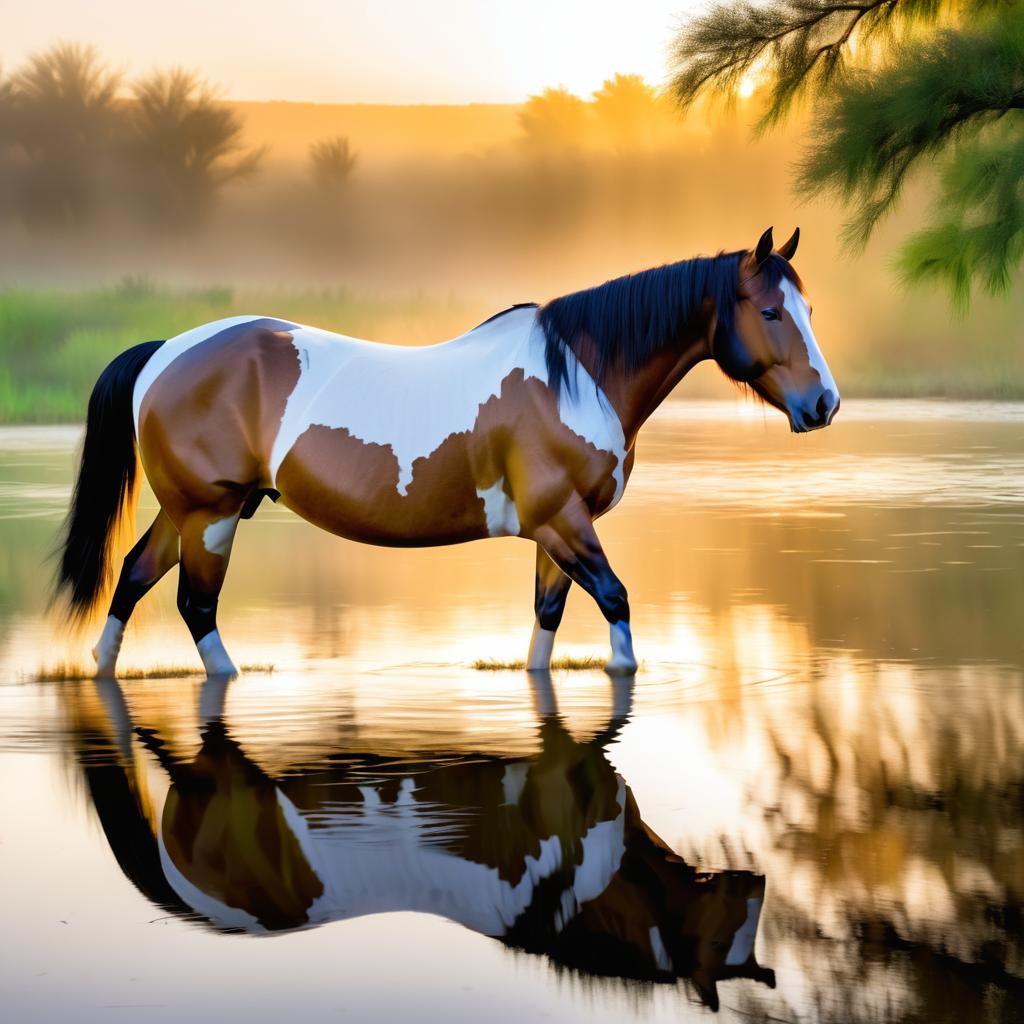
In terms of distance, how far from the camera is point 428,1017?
10.3ft

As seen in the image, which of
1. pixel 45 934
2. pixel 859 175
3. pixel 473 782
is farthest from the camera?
pixel 859 175

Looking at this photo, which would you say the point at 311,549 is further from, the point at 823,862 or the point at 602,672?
the point at 823,862

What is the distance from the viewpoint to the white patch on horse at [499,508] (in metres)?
6.89

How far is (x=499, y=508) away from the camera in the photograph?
691cm

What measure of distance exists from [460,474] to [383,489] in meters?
0.32

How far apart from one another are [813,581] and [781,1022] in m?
7.20

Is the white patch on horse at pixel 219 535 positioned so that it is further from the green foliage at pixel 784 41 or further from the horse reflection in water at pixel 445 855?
the green foliage at pixel 784 41

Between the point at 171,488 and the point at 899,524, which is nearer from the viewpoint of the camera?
the point at 171,488

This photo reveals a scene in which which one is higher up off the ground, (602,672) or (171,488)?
(171,488)

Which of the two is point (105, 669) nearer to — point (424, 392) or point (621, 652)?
point (424, 392)

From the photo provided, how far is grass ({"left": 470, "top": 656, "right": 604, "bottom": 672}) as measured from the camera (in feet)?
23.7

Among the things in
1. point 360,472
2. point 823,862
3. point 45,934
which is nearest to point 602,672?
point 360,472

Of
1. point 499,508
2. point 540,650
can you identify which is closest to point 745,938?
point 499,508

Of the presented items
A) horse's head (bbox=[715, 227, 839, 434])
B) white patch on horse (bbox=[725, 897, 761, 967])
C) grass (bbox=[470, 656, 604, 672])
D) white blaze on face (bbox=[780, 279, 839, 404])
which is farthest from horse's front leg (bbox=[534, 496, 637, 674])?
white patch on horse (bbox=[725, 897, 761, 967])
